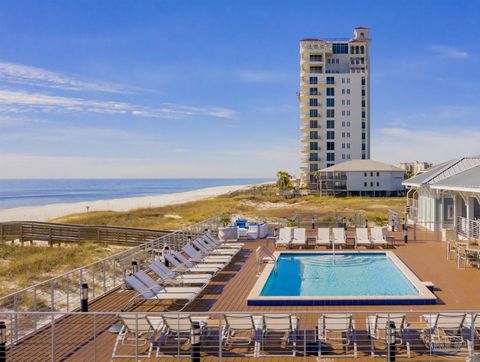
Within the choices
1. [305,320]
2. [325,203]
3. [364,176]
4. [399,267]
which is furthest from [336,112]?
[305,320]

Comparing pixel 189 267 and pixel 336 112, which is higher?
pixel 336 112

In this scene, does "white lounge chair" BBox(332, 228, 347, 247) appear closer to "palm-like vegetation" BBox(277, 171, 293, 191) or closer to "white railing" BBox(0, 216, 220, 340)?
"white railing" BBox(0, 216, 220, 340)

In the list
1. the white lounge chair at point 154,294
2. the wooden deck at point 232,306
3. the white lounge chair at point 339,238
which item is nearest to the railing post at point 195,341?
the wooden deck at point 232,306

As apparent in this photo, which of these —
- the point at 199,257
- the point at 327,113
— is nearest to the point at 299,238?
the point at 199,257

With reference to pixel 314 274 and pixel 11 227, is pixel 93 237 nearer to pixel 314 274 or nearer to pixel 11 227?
pixel 11 227

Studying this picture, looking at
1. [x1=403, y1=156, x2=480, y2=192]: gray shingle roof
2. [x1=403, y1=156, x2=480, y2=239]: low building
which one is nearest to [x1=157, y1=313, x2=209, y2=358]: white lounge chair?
[x1=403, y1=156, x2=480, y2=192]: gray shingle roof

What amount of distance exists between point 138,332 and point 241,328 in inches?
64.0

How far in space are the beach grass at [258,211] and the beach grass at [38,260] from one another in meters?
8.87

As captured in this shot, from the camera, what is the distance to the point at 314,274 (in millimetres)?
14594

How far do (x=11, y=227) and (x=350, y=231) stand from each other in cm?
1797

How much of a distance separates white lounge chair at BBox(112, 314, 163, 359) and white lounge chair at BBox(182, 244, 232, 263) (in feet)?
20.3

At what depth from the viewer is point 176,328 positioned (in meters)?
7.48

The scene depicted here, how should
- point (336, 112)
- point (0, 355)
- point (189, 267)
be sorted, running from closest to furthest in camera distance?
1. point (0, 355)
2. point (189, 267)
3. point (336, 112)

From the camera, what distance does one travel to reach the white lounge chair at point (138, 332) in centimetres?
728
